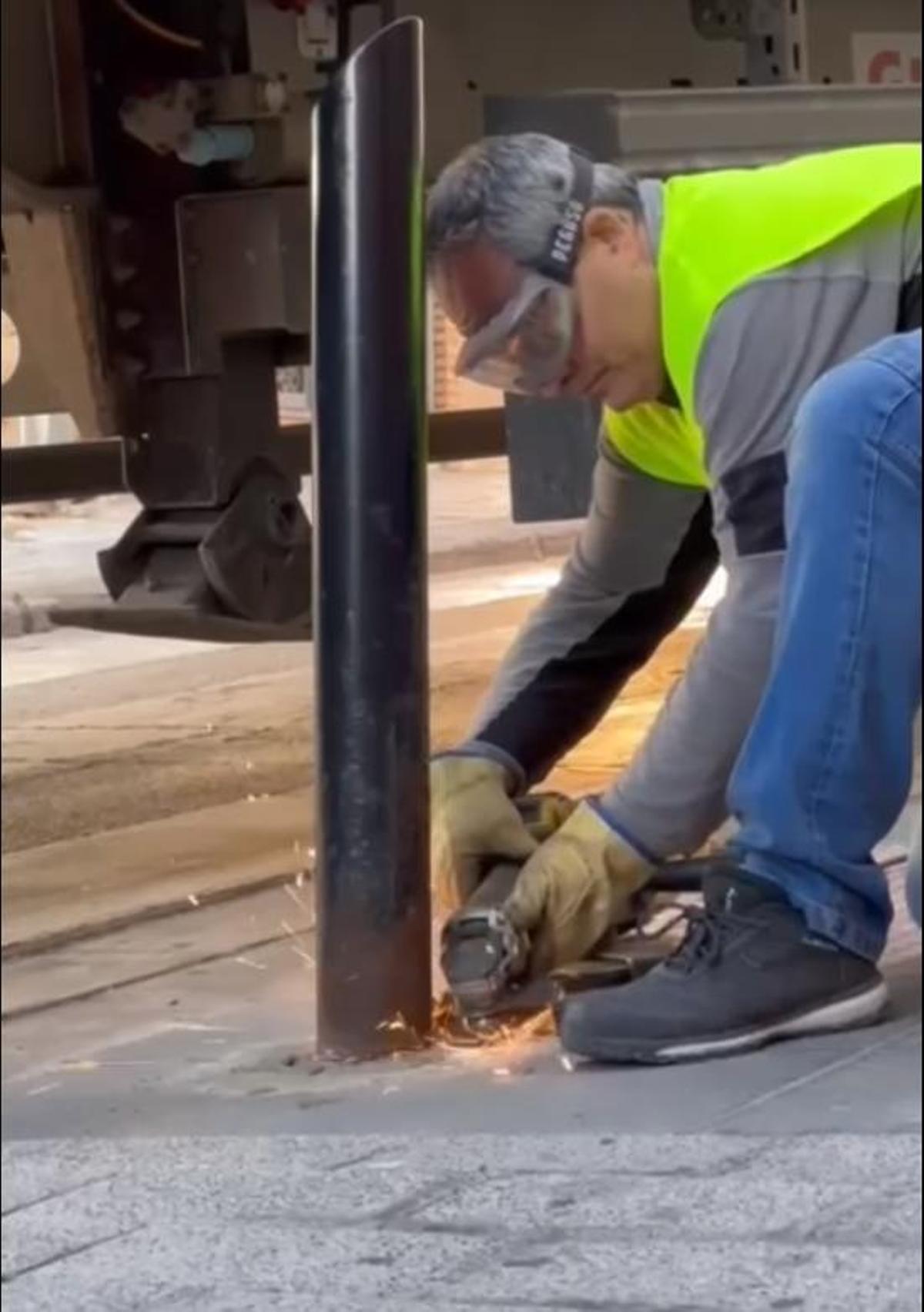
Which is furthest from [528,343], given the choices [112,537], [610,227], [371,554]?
[112,537]

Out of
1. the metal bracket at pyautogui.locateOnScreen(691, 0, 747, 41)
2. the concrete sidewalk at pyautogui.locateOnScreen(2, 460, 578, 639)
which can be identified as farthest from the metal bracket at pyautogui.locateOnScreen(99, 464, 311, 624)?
the metal bracket at pyautogui.locateOnScreen(691, 0, 747, 41)

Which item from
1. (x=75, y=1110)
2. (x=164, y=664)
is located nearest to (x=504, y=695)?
(x=75, y=1110)

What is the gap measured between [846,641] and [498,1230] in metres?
0.60

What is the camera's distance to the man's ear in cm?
229

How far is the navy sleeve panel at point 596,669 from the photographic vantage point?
8.80 feet

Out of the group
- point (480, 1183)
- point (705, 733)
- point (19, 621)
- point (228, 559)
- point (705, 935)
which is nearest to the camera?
point (480, 1183)

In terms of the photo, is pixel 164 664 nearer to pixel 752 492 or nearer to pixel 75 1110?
pixel 75 1110

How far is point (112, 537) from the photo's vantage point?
5.71m

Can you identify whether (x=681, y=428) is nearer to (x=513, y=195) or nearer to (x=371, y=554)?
(x=371, y=554)

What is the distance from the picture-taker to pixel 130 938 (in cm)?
482

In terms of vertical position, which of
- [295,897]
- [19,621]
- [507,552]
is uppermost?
[507,552]

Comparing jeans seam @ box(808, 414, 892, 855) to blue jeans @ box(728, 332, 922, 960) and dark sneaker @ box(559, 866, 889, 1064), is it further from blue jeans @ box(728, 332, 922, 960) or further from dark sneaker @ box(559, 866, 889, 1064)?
dark sneaker @ box(559, 866, 889, 1064)

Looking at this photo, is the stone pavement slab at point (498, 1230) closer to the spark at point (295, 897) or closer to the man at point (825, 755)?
the man at point (825, 755)

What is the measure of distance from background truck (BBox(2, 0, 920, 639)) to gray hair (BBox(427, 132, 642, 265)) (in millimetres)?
26
